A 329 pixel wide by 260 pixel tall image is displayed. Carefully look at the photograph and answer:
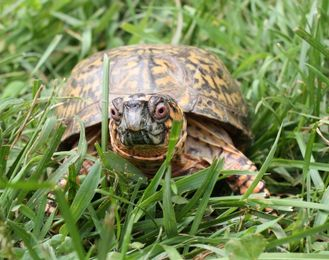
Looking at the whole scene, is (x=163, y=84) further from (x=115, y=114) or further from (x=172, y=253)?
(x=172, y=253)

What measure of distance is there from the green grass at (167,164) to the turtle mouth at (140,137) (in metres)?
0.08

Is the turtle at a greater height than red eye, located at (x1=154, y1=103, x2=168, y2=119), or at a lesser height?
lesser

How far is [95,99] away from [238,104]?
0.66 m

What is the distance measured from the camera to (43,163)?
192 centimetres

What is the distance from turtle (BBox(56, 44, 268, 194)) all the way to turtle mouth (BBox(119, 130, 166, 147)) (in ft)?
0.12

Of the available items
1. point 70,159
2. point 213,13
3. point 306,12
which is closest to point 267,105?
point 306,12

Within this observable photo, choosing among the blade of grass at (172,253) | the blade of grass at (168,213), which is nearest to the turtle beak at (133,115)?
the blade of grass at (168,213)

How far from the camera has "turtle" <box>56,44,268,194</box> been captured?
7.41 feet

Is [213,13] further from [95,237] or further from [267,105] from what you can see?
[95,237]

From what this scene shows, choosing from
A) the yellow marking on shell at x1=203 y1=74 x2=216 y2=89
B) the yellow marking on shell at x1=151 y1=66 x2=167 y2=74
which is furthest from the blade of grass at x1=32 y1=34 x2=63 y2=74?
the yellow marking on shell at x1=203 y1=74 x2=216 y2=89

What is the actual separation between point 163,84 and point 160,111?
47cm

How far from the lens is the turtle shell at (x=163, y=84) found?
8.26ft

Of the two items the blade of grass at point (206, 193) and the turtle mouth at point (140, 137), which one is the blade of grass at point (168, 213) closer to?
the blade of grass at point (206, 193)

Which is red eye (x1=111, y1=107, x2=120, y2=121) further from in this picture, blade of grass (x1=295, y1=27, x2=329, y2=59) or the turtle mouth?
blade of grass (x1=295, y1=27, x2=329, y2=59)
